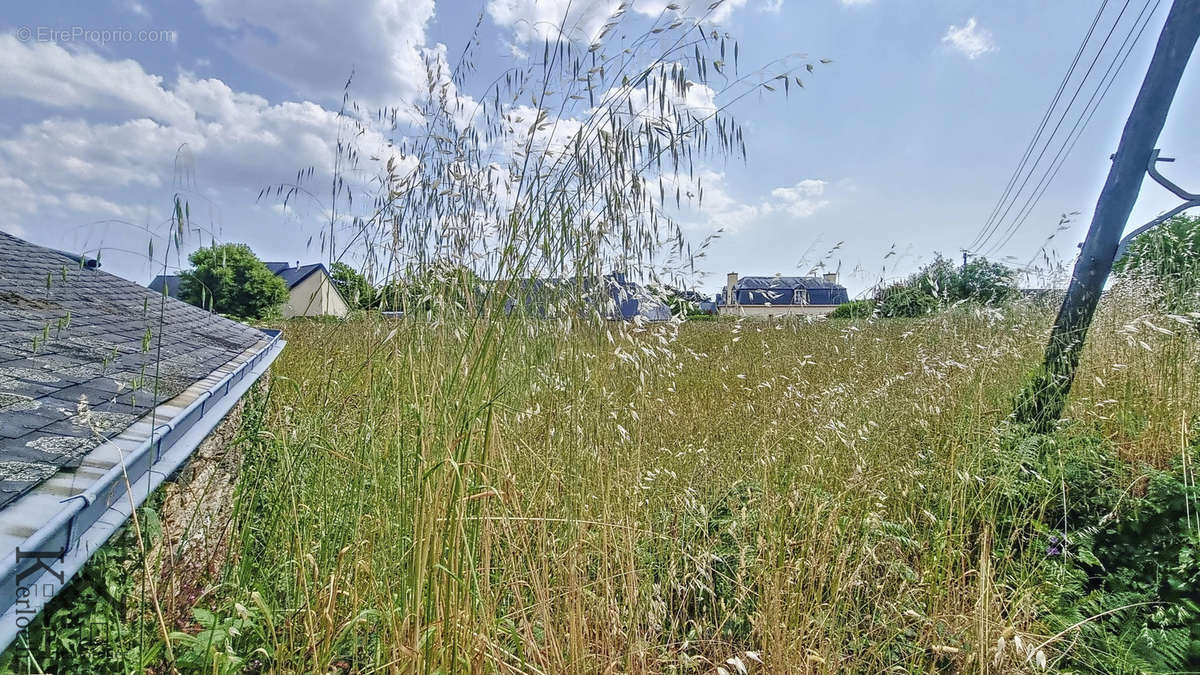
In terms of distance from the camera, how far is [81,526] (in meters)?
1.03

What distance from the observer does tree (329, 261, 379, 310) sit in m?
1.86

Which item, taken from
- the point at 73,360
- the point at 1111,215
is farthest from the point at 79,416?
the point at 1111,215

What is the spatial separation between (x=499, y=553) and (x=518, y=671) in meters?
0.35

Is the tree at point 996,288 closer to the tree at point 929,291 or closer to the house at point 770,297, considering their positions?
the tree at point 929,291

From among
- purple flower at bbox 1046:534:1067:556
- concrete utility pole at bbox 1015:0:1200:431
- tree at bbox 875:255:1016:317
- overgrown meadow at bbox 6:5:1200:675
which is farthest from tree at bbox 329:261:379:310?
tree at bbox 875:255:1016:317

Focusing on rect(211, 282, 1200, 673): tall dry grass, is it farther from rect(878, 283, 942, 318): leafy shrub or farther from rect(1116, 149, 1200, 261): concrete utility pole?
rect(878, 283, 942, 318): leafy shrub

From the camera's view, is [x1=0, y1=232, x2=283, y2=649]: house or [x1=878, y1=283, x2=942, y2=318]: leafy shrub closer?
[x1=0, y1=232, x2=283, y2=649]: house

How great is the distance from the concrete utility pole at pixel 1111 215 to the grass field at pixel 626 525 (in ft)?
0.71

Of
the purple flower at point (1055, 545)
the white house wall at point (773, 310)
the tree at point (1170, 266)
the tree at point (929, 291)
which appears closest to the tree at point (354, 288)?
the white house wall at point (773, 310)

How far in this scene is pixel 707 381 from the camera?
13.2ft

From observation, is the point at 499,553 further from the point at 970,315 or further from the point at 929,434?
the point at 970,315

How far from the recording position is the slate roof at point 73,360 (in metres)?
1.19

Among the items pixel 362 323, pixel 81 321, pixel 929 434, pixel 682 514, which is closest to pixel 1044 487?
pixel 929 434

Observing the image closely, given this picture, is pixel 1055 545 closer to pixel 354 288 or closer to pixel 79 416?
pixel 354 288
